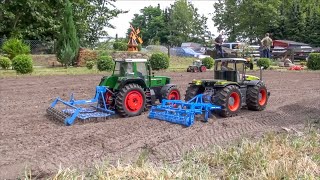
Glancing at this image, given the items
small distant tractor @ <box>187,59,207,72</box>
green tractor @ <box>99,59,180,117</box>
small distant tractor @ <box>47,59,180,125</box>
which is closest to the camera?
small distant tractor @ <box>47,59,180,125</box>

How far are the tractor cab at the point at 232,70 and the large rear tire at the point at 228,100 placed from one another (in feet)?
1.71

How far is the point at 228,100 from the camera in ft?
28.3

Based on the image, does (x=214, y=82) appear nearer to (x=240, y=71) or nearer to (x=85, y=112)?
(x=240, y=71)

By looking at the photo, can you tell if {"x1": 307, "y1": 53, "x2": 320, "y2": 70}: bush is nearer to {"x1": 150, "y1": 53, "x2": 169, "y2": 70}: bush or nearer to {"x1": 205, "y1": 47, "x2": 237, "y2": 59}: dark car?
{"x1": 205, "y1": 47, "x2": 237, "y2": 59}: dark car

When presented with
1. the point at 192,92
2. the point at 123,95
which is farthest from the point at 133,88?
the point at 192,92

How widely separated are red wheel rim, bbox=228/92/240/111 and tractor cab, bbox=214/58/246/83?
594 millimetres

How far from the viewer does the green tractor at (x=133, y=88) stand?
860 centimetres

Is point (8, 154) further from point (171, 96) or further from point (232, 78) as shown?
point (232, 78)

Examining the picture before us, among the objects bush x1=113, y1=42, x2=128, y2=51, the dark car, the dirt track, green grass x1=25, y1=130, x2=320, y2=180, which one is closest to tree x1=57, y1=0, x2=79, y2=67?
bush x1=113, y1=42, x2=128, y2=51

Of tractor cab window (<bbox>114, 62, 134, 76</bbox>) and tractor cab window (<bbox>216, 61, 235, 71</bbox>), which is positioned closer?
tractor cab window (<bbox>114, 62, 134, 76</bbox>)

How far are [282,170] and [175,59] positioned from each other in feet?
79.6

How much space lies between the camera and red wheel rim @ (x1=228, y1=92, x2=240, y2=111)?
8.80m

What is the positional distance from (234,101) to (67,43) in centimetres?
1646

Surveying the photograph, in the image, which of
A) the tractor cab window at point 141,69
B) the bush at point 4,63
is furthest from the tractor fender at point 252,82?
the bush at point 4,63
